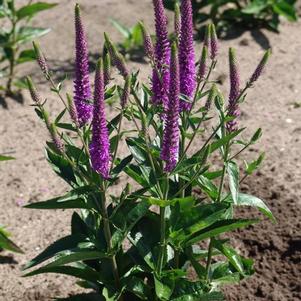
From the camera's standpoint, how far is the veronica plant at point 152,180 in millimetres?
3049

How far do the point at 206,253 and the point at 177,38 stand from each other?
1.36 meters

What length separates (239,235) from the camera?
4.86 metres

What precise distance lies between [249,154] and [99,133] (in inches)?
116

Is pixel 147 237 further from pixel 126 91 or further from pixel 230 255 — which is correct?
A: pixel 126 91

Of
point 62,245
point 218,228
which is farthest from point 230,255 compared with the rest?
point 62,245

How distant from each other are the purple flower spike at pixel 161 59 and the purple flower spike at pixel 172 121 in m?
0.25

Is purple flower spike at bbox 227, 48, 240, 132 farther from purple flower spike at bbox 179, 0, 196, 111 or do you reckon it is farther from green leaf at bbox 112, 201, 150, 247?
green leaf at bbox 112, 201, 150, 247

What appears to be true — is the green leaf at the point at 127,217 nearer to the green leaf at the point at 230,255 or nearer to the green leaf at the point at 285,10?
the green leaf at the point at 230,255

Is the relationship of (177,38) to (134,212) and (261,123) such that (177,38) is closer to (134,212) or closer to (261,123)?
(134,212)

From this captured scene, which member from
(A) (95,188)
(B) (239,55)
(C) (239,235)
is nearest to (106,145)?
(A) (95,188)

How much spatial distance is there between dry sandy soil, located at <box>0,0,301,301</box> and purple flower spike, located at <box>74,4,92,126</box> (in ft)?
5.82

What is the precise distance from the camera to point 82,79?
3.07 metres

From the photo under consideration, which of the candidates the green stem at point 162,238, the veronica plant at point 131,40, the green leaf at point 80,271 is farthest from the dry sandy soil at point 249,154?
the green stem at point 162,238

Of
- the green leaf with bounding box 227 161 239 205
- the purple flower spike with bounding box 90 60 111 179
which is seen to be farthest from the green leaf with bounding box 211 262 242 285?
the purple flower spike with bounding box 90 60 111 179
